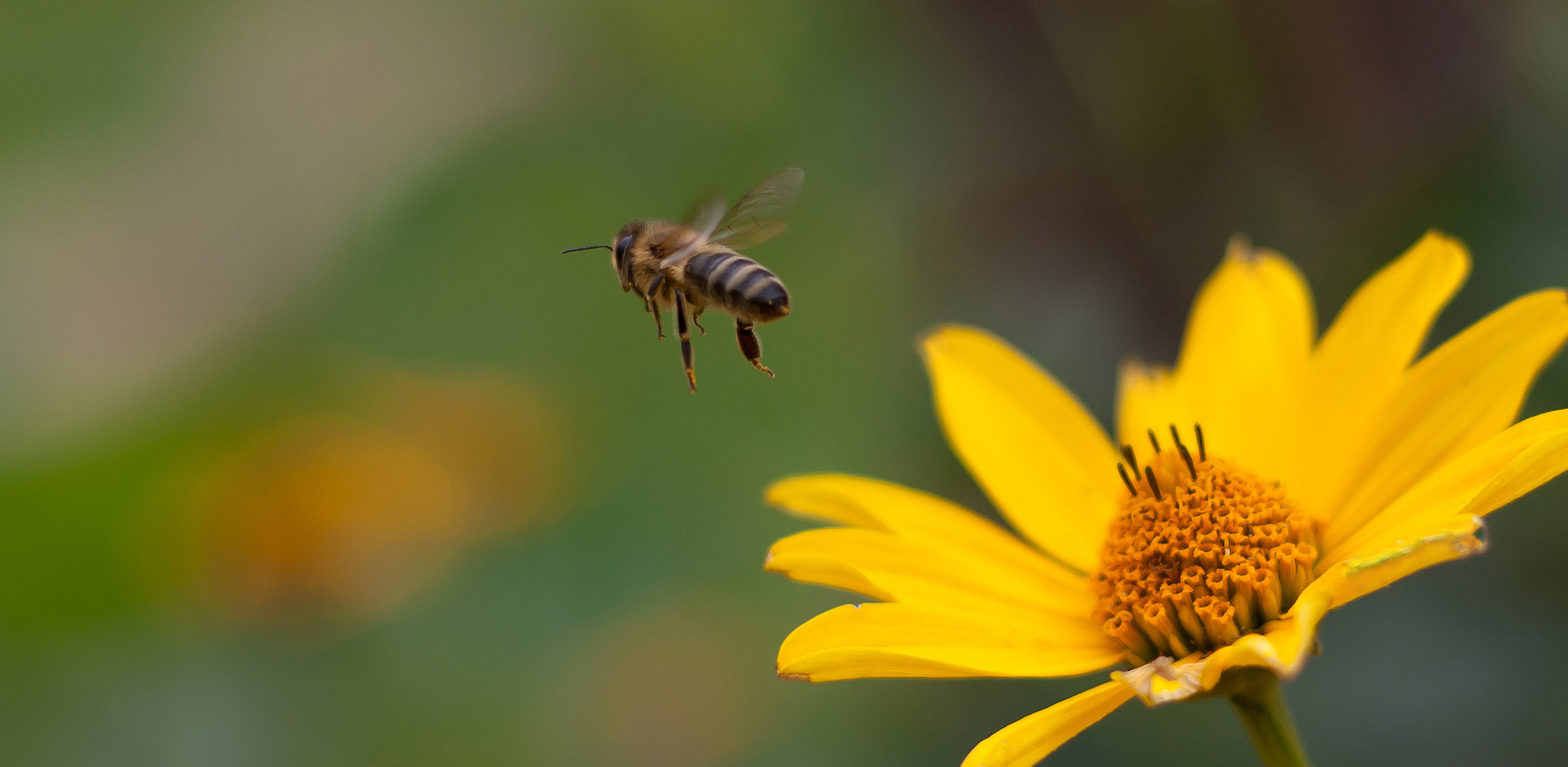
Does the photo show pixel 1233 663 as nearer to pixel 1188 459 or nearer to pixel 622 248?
pixel 1188 459

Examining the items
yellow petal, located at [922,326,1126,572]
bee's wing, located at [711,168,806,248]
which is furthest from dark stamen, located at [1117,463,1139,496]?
bee's wing, located at [711,168,806,248]

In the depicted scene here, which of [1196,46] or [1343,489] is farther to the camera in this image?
[1196,46]

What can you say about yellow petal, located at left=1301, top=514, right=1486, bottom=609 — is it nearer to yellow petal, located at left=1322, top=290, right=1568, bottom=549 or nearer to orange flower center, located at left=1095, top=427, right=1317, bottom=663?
orange flower center, located at left=1095, top=427, right=1317, bottom=663

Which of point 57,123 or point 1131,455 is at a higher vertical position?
point 57,123

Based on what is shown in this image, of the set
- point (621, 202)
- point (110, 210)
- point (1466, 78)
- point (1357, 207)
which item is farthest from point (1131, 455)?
point (110, 210)

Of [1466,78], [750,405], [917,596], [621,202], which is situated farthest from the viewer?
[621,202]

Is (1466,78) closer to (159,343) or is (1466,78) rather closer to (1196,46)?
(1196,46)

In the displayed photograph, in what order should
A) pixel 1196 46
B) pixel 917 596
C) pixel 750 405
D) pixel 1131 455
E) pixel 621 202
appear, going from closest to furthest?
pixel 917 596 < pixel 1131 455 < pixel 1196 46 < pixel 750 405 < pixel 621 202
